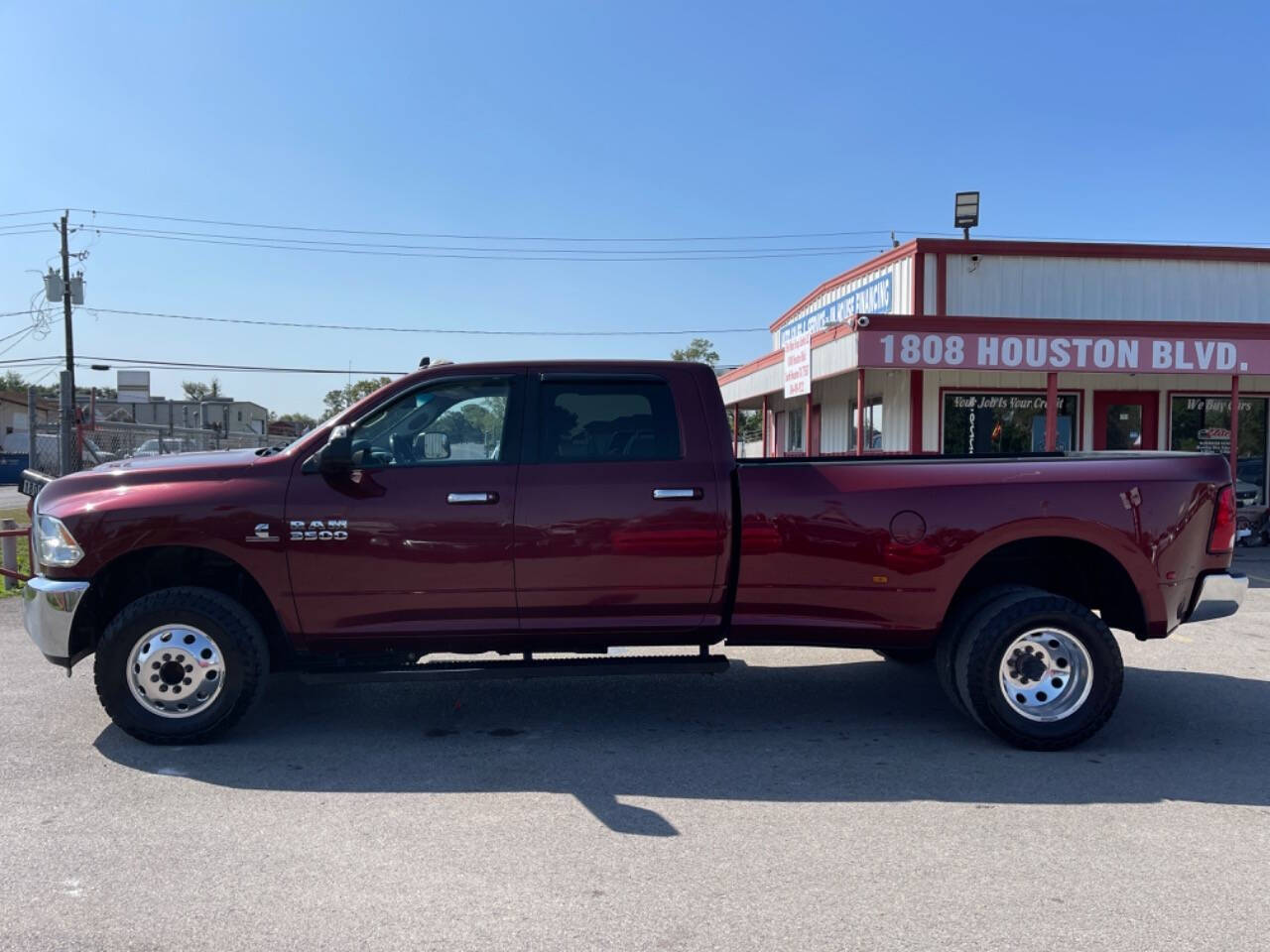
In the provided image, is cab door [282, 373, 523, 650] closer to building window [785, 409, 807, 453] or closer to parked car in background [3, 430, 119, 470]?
parked car in background [3, 430, 119, 470]

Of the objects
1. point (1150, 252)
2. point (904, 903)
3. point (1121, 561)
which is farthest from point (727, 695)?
point (1150, 252)

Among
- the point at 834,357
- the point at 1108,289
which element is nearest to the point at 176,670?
the point at 834,357

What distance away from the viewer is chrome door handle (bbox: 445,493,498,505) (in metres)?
5.21

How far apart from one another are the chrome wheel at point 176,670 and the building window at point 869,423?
1306cm

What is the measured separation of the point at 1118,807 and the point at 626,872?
2327mm

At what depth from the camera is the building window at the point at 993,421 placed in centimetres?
1558

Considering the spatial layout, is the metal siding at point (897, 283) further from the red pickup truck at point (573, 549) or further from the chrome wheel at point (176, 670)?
the chrome wheel at point (176, 670)

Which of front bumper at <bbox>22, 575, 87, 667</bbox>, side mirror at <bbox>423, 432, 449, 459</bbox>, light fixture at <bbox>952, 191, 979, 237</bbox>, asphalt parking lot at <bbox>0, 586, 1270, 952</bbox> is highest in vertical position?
light fixture at <bbox>952, 191, 979, 237</bbox>

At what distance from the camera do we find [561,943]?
3.30m

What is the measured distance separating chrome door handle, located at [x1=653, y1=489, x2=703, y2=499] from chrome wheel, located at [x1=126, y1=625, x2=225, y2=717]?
240 cm

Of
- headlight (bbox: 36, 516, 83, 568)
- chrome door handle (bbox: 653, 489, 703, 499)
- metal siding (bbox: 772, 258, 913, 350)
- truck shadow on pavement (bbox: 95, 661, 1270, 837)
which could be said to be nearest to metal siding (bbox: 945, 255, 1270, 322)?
metal siding (bbox: 772, 258, 913, 350)

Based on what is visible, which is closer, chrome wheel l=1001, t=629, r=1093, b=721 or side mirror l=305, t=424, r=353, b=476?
side mirror l=305, t=424, r=353, b=476

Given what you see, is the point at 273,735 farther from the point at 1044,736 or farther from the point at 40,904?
the point at 1044,736

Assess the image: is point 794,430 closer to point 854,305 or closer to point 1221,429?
point 854,305
